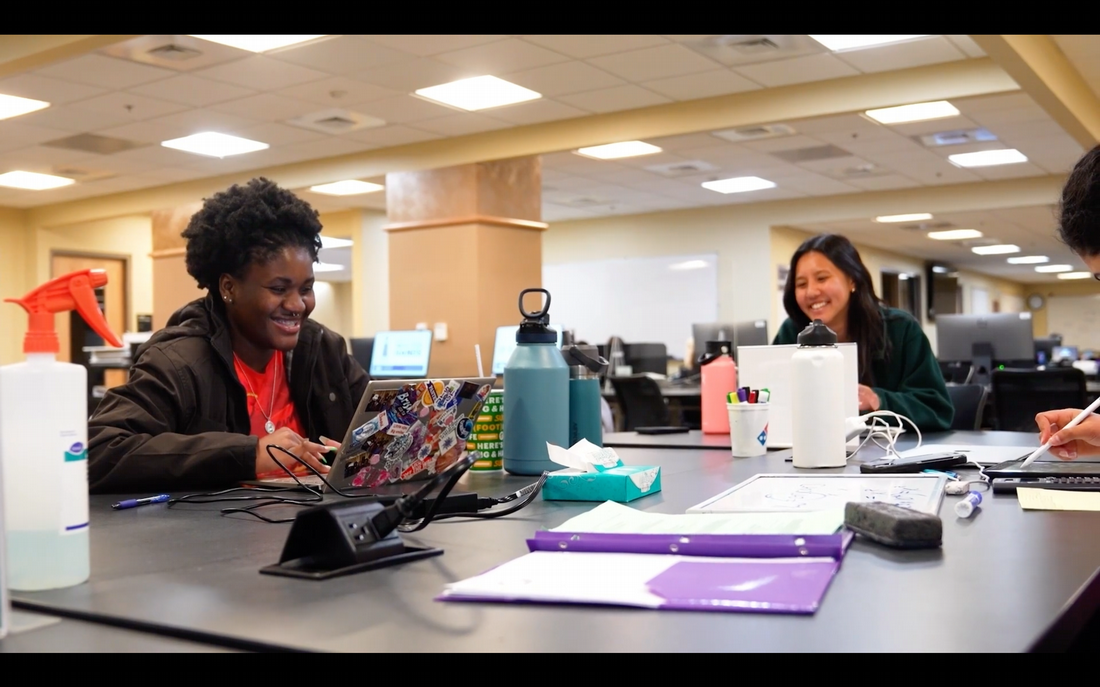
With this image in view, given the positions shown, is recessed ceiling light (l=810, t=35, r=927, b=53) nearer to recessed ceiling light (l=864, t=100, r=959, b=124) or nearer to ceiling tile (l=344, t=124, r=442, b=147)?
recessed ceiling light (l=864, t=100, r=959, b=124)

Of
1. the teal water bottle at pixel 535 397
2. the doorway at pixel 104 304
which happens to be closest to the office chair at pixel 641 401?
the teal water bottle at pixel 535 397

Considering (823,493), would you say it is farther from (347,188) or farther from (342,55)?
(347,188)

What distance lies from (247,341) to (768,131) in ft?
19.4

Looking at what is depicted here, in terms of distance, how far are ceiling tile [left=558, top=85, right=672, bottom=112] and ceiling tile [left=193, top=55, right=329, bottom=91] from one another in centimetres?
168

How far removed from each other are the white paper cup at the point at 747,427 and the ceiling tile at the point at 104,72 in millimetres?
4799

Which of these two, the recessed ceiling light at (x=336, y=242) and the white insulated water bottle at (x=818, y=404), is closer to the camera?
the white insulated water bottle at (x=818, y=404)

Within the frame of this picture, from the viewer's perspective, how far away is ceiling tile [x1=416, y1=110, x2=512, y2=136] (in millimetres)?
6793

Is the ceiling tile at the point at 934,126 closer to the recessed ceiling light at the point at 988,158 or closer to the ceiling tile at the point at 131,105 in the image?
the recessed ceiling light at the point at 988,158

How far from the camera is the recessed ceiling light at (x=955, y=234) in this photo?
12352 millimetres

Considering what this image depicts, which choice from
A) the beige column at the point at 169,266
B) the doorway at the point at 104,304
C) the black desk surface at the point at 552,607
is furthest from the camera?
the doorway at the point at 104,304

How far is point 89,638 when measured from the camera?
0.66m

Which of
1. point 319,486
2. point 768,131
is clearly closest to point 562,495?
point 319,486

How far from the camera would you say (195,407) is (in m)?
1.75
